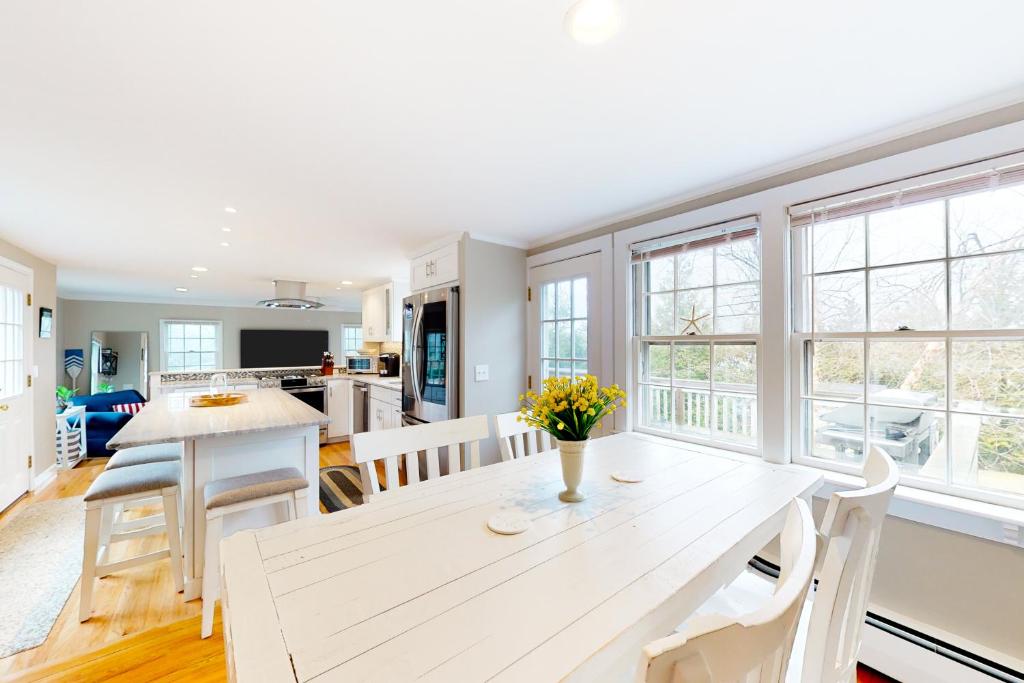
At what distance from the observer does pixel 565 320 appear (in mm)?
3236

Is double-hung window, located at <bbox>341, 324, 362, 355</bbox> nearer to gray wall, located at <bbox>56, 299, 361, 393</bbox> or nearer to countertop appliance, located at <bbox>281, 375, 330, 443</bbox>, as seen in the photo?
gray wall, located at <bbox>56, 299, 361, 393</bbox>

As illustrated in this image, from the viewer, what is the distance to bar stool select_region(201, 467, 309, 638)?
69.4 inches

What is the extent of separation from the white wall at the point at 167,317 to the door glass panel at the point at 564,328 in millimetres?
7330

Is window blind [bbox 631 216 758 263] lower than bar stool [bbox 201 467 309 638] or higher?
higher

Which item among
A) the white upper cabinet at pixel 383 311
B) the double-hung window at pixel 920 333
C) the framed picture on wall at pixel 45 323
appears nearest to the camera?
the double-hung window at pixel 920 333

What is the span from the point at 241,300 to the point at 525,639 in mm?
8998

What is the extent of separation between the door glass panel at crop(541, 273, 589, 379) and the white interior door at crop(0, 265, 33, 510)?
13.8 feet

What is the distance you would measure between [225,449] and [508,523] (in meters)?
1.81

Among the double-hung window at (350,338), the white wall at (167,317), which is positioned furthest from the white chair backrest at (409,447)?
the white wall at (167,317)

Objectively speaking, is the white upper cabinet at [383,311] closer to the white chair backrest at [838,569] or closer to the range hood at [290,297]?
the range hood at [290,297]

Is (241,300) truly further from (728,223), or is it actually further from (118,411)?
(728,223)

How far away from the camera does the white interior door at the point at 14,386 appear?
10.5 feet

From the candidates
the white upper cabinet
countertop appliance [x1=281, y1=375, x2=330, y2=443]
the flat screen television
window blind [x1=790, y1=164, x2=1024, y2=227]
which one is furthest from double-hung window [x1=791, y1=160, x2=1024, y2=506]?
the flat screen television

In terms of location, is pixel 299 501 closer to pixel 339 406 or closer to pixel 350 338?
pixel 339 406
